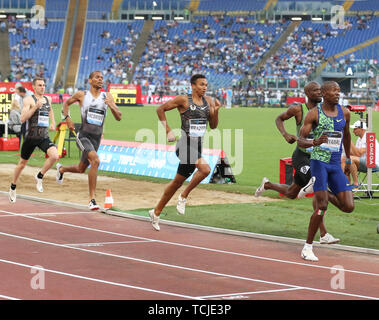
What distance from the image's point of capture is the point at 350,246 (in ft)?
32.9

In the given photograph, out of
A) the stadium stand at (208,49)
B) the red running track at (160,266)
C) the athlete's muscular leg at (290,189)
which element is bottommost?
the red running track at (160,266)

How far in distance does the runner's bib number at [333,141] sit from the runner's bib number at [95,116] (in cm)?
488

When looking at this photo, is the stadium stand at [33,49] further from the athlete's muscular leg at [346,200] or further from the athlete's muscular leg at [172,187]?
the athlete's muscular leg at [346,200]

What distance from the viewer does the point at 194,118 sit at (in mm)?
10938

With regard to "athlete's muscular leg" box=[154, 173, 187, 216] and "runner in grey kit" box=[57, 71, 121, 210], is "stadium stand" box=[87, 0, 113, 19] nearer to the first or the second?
"runner in grey kit" box=[57, 71, 121, 210]

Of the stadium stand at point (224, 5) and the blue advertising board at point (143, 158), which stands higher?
the stadium stand at point (224, 5)

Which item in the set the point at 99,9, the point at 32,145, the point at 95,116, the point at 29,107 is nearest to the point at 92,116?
the point at 95,116

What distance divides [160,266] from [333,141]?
2.53 metres

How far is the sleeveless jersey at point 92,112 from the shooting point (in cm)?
1308

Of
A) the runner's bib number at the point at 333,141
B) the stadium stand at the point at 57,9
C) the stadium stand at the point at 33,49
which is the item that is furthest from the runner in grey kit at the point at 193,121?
the stadium stand at the point at 57,9

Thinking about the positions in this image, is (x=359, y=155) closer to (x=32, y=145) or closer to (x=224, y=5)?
(x=32, y=145)

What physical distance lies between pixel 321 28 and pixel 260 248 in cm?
6318
